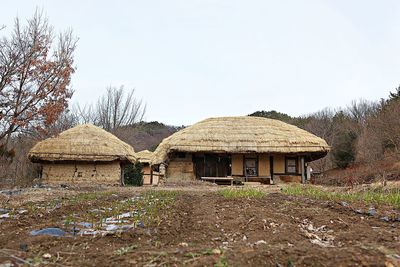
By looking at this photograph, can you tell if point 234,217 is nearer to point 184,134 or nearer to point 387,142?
point 184,134

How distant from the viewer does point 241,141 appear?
21000 millimetres

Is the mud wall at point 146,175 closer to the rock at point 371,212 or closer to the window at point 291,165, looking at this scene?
the window at point 291,165

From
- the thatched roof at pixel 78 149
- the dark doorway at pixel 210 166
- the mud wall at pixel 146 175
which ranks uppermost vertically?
the thatched roof at pixel 78 149

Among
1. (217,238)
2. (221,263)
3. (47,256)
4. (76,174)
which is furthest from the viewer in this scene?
(76,174)

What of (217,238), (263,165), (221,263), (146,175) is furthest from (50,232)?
(146,175)

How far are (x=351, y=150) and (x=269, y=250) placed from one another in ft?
98.5

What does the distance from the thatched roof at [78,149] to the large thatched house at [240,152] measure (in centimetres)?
242

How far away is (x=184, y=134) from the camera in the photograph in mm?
21750

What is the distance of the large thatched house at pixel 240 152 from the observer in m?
20.6

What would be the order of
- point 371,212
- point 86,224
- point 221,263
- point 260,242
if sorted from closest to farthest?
point 221,263 < point 260,242 < point 86,224 < point 371,212

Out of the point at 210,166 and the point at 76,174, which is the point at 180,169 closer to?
the point at 210,166

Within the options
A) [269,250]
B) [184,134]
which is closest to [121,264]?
[269,250]

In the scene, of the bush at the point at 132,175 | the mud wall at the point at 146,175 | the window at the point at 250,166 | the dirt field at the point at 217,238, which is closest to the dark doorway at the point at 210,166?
the window at the point at 250,166

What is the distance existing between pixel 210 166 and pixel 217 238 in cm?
1775
